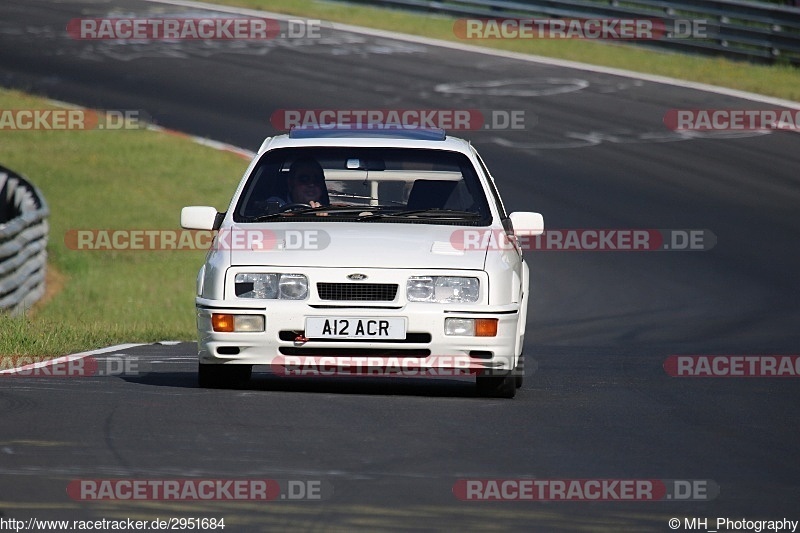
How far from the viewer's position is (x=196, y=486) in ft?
22.2

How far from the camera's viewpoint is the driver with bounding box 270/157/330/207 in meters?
10.6

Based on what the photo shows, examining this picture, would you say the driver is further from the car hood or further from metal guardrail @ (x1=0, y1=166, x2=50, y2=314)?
metal guardrail @ (x1=0, y1=166, x2=50, y2=314)

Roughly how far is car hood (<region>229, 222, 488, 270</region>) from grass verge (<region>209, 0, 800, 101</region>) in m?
19.7

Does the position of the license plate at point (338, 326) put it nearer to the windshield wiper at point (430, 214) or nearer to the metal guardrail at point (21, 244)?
the windshield wiper at point (430, 214)

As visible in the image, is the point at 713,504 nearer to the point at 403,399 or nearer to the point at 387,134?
the point at 403,399

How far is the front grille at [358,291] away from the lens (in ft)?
31.3

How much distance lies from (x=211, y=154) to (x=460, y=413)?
16.3 meters

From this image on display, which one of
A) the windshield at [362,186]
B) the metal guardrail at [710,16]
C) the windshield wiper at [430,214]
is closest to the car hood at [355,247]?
the windshield wiper at [430,214]

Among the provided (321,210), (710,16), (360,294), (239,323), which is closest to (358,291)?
(360,294)

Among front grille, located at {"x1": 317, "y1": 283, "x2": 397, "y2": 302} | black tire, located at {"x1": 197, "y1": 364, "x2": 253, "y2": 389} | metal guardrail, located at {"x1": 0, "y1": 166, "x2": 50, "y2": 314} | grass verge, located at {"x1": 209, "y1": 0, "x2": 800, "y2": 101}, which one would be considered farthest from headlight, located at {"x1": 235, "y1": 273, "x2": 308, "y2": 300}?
grass verge, located at {"x1": 209, "y1": 0, "x2": 800, "y2": 101}

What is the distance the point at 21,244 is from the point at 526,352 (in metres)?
6.14

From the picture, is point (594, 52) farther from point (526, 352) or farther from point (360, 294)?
point (360, 294)

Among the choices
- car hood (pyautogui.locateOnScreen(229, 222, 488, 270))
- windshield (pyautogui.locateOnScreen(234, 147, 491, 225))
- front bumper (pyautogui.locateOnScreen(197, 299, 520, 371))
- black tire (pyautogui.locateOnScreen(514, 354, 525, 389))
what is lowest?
black tire (pyautogui.locateOnScreen(514, 354, 525, 389))

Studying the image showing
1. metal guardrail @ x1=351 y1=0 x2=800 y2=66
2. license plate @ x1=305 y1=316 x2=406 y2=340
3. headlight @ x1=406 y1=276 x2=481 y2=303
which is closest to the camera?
license plate @ x1=305 y1=316 x2=406 y2=340
